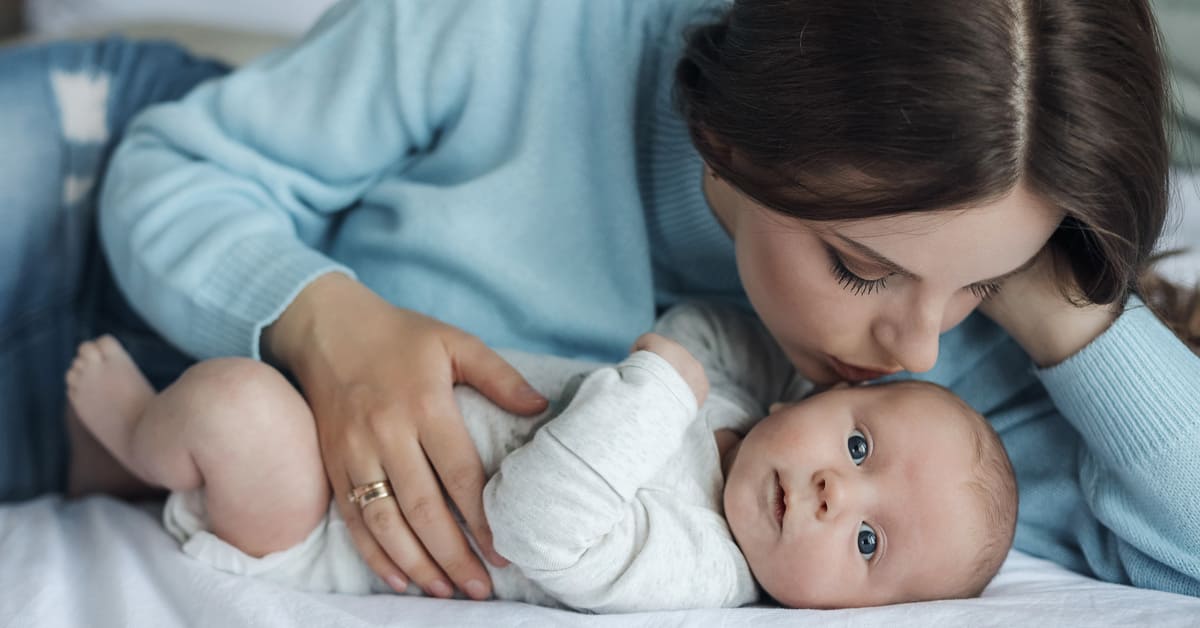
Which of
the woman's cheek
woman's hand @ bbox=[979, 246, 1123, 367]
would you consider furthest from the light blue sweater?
the woman's cheek

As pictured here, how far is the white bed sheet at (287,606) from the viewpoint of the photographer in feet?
2.76

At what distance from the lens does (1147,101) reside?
861 millimetres

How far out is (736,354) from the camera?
1.21 metres

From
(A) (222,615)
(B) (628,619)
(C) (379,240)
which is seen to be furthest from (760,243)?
(A) (222,615)

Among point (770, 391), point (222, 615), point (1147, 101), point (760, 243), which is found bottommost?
point (770, 391)

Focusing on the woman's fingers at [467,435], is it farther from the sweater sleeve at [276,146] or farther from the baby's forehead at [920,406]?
the baby's forehead at [920,406]

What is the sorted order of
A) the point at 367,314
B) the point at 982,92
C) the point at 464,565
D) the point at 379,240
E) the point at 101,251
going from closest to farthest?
1. the point at 982,92
2. the point at 464,565
3. the point at 367,314
4. the point at 379,240
5. the point at 101,251

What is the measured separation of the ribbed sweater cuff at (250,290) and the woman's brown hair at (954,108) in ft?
1.64

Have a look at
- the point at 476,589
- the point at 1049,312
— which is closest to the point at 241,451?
the point at 476,589

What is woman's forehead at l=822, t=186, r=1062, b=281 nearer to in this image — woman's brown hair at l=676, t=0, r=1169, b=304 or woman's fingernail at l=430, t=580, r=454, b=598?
woman's brown hair at l=676, t=0, r=1169, b=304

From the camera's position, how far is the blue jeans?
1.25m

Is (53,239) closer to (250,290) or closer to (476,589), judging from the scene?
(250,290)

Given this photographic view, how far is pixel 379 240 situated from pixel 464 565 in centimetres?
44

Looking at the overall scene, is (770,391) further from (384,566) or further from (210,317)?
(210,317)
